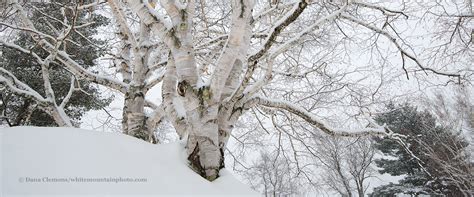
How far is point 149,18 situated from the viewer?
2336mm

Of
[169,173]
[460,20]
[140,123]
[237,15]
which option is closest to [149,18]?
[237,15]

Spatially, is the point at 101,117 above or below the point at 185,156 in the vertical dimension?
above

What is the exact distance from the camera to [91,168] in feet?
4.64

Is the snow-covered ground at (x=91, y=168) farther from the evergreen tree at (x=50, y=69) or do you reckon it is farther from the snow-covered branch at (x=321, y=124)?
the evergreen tree at (x=50, y=69)

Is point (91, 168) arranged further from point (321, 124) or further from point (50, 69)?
point (50, 69)

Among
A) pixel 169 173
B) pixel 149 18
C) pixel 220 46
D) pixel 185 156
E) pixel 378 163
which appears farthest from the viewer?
pixel 378 163

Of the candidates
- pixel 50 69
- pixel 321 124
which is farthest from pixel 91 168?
pixel 50 69

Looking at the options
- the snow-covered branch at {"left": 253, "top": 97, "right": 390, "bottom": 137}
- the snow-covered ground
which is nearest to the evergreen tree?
the snow-covered branch at {"left": 253, "top": 97, "right": 390, "bottom": 137}

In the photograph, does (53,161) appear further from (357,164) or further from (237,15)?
(357,164)

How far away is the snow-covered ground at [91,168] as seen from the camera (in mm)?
1214

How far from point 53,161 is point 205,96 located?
1.06 metres

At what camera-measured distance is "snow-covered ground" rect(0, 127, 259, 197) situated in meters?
1.21

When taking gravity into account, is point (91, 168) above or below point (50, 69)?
below

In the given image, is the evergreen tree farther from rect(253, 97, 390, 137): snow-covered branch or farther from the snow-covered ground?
the snow-covered ground
